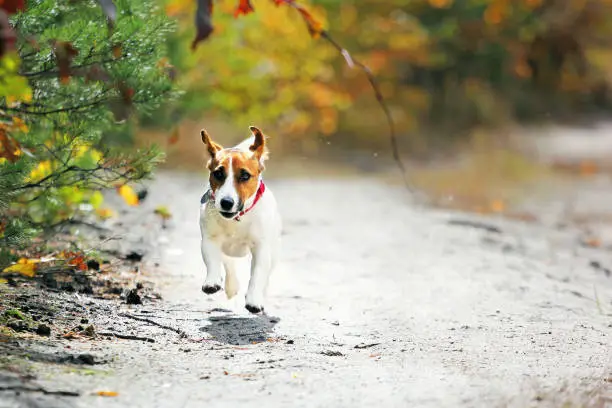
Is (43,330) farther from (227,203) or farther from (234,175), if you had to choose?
(234,175)

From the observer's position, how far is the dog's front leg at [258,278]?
596 cm

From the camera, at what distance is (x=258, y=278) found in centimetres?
602

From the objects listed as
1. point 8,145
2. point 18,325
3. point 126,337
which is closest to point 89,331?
point 126,337

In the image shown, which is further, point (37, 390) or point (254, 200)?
point (254, 200)

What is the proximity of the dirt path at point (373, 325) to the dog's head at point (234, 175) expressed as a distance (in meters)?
0.73

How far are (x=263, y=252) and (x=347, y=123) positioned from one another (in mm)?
12855

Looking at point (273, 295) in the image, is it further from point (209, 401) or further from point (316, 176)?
point (316, 176)

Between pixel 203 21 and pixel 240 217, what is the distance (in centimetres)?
260

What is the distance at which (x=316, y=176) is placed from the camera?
13.7 m

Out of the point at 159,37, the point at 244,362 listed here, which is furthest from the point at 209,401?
the point at 159,37

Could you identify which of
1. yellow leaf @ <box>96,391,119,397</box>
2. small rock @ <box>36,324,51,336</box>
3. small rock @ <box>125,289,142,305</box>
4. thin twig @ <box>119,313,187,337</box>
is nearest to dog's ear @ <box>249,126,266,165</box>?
thin twig @ <box>119,313,187,337</box>

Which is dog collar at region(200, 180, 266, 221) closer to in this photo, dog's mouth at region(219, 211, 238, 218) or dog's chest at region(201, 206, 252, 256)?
dog's chest at region(201, 206, 252, 256)

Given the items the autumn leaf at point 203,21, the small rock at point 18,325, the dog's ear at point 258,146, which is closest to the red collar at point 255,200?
the dog's ear at point 258,146

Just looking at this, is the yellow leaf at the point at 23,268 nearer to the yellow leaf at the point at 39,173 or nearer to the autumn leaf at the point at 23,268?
the autumn leaf at the point at 23,268
